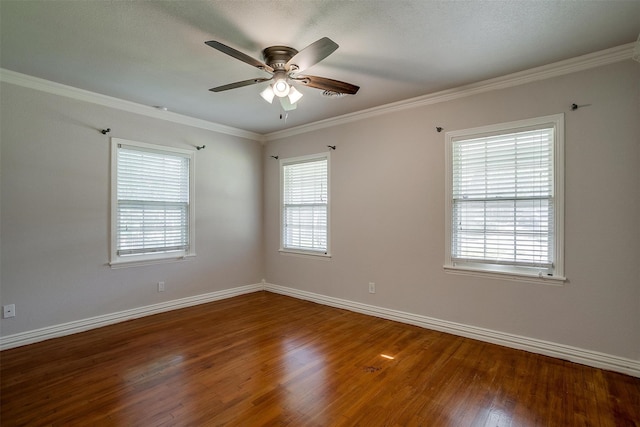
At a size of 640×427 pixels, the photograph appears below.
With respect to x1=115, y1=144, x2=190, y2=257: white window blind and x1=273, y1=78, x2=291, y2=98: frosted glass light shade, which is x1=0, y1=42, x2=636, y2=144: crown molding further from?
x1=273, y1=78, x2=291, y2=98: frosted glass light shade

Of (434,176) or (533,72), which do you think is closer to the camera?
(533,72)

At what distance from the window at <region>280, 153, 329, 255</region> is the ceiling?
1578 mm

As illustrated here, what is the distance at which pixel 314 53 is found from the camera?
2133mm

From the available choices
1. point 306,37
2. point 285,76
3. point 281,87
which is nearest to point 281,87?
point 281,87

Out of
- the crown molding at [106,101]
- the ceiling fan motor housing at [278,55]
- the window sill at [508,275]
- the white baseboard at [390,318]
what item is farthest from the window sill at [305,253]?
the ceiling fan motor housing at [278,55]

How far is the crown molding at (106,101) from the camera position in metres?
3.09

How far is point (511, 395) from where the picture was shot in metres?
2.29

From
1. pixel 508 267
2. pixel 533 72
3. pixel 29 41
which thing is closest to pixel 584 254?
pixel 508 267

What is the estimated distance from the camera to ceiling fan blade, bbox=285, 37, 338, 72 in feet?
6.46

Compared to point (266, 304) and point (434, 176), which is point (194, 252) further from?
point (434, 176)

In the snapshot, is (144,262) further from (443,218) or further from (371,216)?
(443,218)

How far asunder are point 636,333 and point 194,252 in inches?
191

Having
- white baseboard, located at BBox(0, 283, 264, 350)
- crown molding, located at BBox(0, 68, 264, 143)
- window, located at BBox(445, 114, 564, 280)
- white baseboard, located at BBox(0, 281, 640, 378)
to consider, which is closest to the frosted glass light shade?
window, located at BBox(445, 114, 564, 280)

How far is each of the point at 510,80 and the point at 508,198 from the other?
1.16 metres
